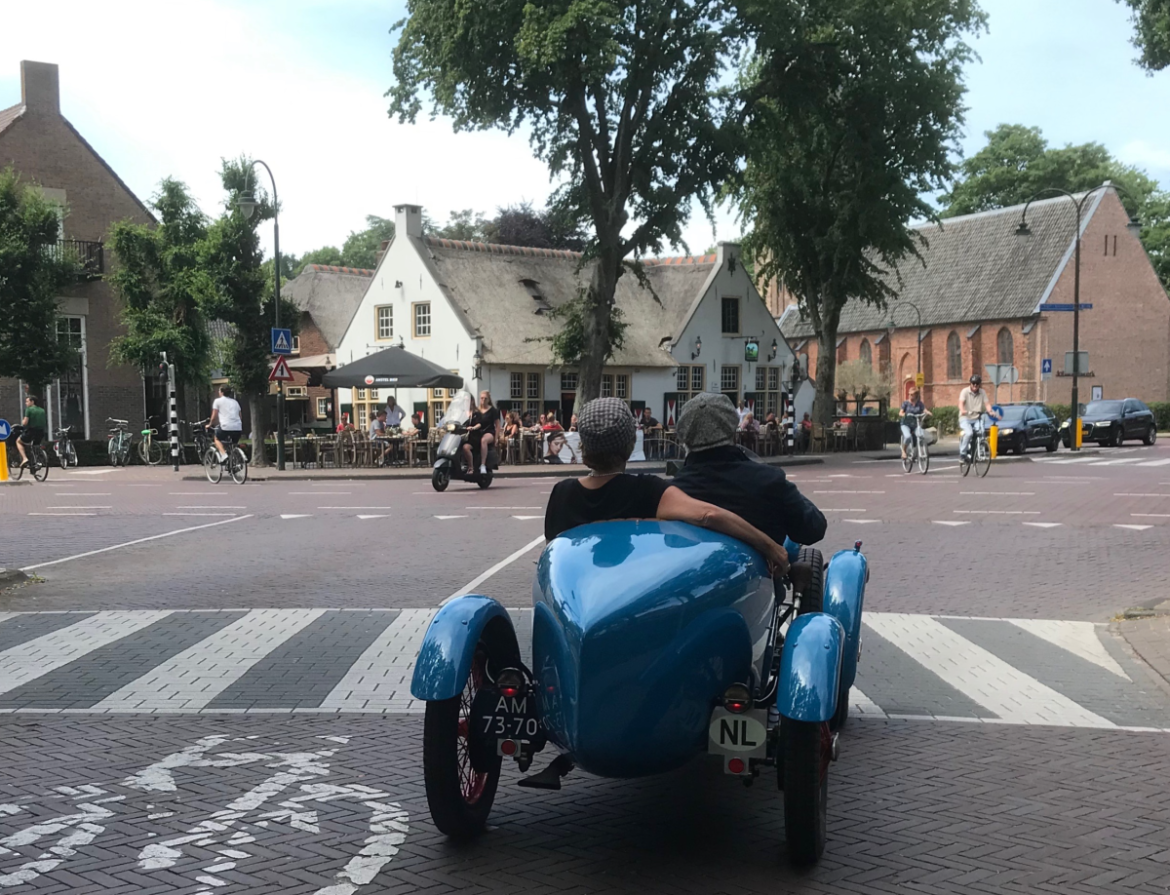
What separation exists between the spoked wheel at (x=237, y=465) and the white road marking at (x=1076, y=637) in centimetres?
1996

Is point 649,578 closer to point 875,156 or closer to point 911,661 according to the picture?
point 911,661

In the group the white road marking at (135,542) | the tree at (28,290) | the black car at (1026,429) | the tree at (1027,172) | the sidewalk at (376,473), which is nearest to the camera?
the white road marking at (135,542)

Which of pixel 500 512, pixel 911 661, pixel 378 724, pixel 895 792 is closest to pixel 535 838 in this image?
pixel 895 792

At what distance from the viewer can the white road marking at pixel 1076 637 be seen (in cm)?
788

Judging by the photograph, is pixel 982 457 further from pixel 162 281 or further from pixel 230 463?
pixel 162 281

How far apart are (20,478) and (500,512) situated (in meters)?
14.2

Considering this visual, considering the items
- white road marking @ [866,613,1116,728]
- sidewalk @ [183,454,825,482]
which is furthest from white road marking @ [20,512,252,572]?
sidewalk @ [183,454,825,482]

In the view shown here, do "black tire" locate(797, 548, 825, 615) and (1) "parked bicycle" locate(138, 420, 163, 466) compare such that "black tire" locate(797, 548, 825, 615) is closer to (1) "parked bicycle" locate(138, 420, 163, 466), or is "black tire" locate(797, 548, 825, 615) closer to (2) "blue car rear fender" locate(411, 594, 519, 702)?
(2) "blue car rear fender" locate(411, 594, 519, 702)

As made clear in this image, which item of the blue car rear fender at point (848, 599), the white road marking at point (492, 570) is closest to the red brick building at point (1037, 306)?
the white road marking at point (492, 570)

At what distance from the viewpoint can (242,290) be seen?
3256cm

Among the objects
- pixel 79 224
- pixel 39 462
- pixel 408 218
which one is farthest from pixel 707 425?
pixel 408 218

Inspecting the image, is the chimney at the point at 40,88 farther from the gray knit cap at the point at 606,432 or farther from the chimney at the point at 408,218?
the gray knit cap at the point at 606,432

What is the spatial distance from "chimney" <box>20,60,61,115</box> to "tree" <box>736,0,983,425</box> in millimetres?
21299

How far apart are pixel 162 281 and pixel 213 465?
12.6m
